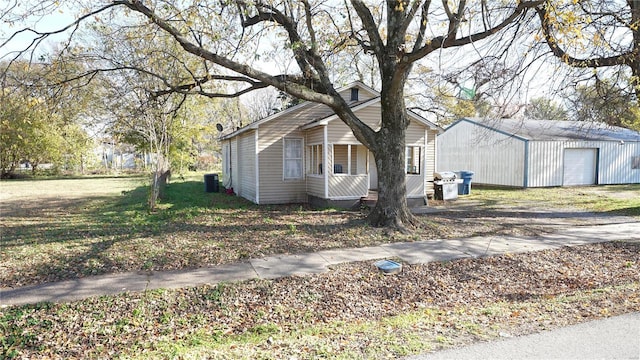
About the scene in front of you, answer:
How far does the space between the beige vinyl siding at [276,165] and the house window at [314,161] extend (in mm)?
387

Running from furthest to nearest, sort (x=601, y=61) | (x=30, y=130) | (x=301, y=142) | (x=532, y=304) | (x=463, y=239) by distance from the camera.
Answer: (x=30, y=130)
(x=301, y=142)
(x=601, y=61)
(x=463, y=239)
(x=532, y=304)

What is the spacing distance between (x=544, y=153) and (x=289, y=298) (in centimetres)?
2070

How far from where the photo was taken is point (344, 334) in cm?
409

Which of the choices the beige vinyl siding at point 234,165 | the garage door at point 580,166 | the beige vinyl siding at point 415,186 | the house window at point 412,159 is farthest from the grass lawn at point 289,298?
the garage door at point 580,166

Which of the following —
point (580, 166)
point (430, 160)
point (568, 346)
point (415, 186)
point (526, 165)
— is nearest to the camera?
point (568, 346)

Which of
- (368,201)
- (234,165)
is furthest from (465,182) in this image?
(234,165)

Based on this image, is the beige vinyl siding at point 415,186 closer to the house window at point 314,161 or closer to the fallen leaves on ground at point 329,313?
the house window at point 314,161

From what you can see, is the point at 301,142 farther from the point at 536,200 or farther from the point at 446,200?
the point at 536,200

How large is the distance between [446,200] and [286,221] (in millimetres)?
8313

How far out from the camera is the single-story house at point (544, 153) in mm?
21125

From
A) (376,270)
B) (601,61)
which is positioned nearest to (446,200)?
(601,61)

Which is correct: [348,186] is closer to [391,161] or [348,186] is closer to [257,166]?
[257,166]

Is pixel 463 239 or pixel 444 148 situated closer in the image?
pixel 463 239

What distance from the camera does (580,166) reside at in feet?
73.7
